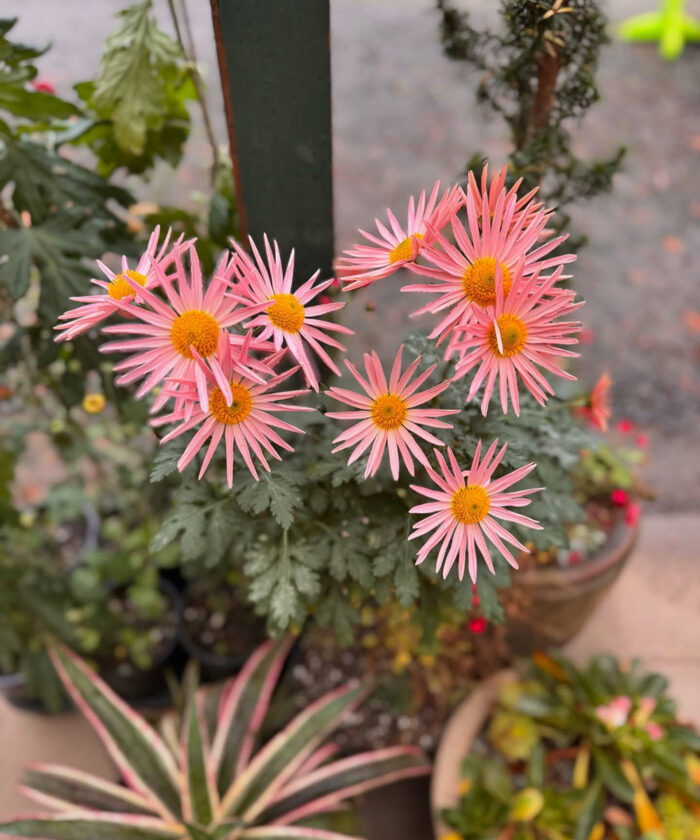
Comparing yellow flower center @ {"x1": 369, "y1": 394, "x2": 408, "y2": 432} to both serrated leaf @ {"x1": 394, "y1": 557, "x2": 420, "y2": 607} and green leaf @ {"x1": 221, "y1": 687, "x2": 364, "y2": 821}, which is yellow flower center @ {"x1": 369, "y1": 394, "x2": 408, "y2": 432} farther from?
green leaf @ {"x1": 221, "y1": 687, "x2": 364, "y2": 821}

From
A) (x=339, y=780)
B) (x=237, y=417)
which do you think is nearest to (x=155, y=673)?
(x=339, y=780)

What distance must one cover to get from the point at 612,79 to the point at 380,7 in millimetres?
1284

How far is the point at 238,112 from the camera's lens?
37.2 inches

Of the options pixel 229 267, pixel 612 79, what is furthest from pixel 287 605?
pixel 612 79

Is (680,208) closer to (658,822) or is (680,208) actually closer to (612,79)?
(612,79)

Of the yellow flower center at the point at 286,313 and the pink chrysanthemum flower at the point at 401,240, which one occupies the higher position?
the pink chrysanthemum flower at the point at 401,240

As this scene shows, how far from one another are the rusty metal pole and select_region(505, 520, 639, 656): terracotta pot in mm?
708

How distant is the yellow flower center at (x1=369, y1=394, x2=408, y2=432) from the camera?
0.78 m

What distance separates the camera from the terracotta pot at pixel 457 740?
1.40 m

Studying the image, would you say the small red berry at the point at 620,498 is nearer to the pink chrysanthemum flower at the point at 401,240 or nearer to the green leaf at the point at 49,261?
the pink chrysanthemum flower at the point at 401,240

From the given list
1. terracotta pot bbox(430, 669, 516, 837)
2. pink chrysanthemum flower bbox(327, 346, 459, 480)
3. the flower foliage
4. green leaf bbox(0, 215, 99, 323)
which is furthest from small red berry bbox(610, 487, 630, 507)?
green leaf bbox(0, 215, 99, 323)

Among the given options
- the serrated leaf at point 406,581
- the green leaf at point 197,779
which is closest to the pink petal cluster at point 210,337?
the serrated leaf at point 406,581

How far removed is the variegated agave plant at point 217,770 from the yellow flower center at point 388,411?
769 millimetres

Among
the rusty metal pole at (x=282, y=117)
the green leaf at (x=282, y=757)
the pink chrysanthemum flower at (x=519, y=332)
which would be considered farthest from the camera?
the green leaf at (x=282, y=757)
